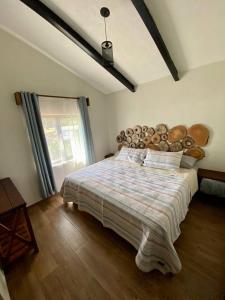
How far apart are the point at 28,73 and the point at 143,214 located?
9.04 feet

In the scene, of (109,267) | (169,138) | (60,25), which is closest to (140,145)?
(169,138)

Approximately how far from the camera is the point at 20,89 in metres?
2.37

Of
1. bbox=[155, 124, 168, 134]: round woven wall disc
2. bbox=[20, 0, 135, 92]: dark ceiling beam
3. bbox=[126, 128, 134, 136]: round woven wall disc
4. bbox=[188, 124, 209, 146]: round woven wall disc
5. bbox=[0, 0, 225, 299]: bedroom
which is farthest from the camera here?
bbox=[126, 128, 134, 136]: round woven wall disc

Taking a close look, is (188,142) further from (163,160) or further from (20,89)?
(20,89)

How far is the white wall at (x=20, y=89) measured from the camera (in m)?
2.23

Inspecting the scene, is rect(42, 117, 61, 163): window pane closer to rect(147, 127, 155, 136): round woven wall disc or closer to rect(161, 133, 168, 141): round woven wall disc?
rect(147, 127, 155, 136): round woven wall disc

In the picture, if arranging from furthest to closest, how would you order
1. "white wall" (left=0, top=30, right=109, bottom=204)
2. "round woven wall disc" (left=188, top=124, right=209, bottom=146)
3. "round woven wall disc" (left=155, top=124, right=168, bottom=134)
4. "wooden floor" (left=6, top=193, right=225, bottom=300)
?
"round woven wall disc" (left=155, top=124, right=168, bottom=134) → "round woven wall disc" (left=188, top=124, right=209, bottom=146) → "white wall" (left=0, top=30, right=109, bottom=204) → "wooden floor" (left=6, top=193, right=225, bottom=300)

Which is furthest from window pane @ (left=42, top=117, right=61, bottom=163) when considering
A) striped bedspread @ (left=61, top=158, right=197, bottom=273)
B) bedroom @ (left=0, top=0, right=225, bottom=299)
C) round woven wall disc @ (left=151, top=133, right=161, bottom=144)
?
round woven wall disc @ (left=151, top=133, right=161, bottom=144)

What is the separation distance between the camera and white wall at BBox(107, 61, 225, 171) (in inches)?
87.9

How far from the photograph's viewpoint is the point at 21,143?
242 cm

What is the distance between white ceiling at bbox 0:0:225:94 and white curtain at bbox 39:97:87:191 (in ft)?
2.77

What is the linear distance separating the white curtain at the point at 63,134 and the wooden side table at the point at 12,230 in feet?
3.49

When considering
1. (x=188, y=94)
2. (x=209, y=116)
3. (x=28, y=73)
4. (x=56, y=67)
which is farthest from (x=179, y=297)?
(x=56, y=67)

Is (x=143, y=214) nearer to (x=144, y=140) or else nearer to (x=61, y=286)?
(x=61, y=286)
